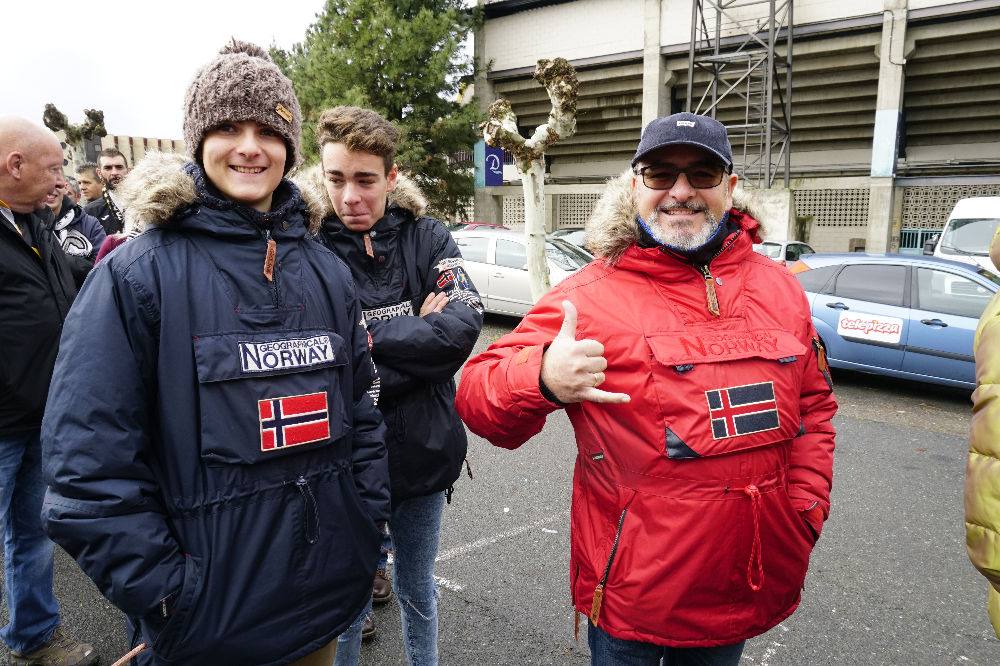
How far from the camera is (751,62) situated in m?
17.2

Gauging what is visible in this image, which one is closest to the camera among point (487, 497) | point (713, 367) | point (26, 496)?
point (713, 367)

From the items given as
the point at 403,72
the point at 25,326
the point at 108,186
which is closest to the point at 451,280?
the point at 25,326

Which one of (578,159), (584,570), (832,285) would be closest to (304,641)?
(584,570)

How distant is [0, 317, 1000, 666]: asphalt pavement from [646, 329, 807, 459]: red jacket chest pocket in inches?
51.0

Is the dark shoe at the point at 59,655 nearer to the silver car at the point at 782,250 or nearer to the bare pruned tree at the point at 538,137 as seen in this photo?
the bare pruned tree at the point at 538,137

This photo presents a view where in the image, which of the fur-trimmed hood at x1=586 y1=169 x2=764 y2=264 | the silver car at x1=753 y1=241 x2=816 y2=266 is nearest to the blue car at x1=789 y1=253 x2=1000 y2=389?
the silver car at x1=753 y1=241 x2=816 y2=266

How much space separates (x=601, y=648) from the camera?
1.82 metres

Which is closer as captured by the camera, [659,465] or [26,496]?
[659,465]

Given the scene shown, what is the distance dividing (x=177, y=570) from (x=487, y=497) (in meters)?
3.21

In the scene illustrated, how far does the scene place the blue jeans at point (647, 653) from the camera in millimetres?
1771

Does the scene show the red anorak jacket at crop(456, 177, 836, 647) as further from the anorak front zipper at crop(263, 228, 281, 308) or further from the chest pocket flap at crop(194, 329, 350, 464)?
the anorak front zipper at crop(263, 228, 281, 308)

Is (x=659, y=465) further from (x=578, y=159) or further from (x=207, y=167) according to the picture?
(x=578, y=159)

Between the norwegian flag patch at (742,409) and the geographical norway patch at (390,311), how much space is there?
1.11 m

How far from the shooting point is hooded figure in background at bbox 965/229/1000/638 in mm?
1395
